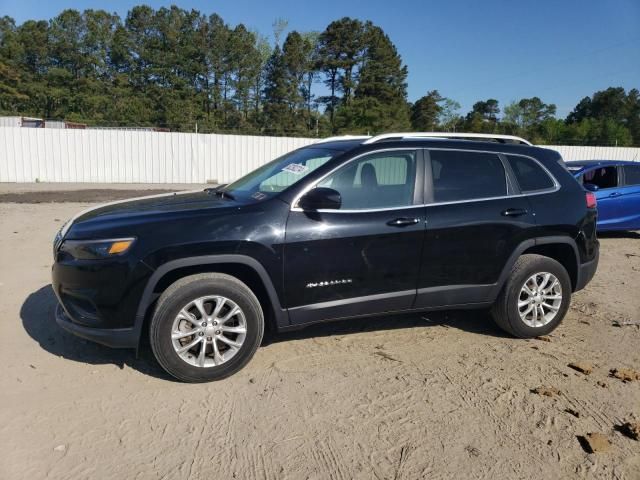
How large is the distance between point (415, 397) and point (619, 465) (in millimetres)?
1245

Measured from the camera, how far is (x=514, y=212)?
4.44 meters

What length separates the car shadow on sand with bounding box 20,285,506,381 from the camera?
404cm

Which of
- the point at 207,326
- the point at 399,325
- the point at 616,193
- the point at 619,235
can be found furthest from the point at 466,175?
the point at 619,235

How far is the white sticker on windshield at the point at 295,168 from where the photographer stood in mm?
4195

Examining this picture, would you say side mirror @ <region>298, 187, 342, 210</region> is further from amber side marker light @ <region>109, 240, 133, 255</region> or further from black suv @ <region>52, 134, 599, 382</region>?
amber side marker light @ <region>109, 240, 133, 255</region>

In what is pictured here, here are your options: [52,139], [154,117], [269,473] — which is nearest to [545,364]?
[269,473]

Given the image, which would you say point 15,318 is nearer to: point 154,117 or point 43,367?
point 43,367

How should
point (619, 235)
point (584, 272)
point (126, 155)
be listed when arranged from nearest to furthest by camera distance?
point (584, 272) < point (619, 235) < point (126, 155)

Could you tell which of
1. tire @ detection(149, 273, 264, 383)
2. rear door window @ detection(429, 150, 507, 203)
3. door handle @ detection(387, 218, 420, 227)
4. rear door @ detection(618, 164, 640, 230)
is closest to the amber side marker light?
tire @ detection(149, 273, 264, 383)

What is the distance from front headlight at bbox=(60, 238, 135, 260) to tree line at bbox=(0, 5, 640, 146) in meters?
42.4

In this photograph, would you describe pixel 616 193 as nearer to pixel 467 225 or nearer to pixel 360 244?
pixel 467 225

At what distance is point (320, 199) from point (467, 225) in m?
1.34

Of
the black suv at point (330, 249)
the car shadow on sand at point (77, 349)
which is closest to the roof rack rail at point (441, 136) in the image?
the black suv at point (330, 249)

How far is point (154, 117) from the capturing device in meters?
48.8
